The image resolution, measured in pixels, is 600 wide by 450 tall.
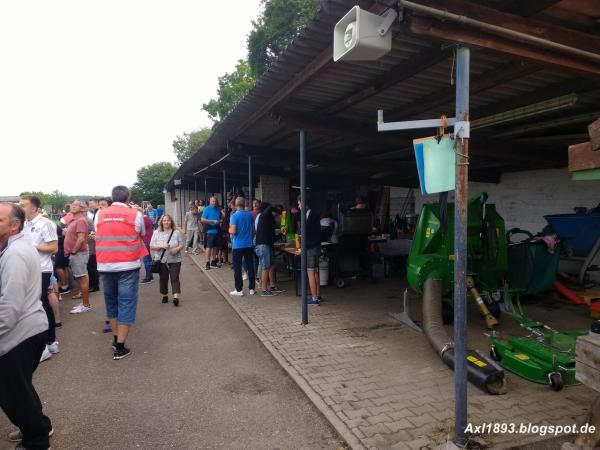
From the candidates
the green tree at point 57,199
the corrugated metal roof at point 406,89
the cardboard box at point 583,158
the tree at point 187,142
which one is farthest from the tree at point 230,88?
the green tree at point 57,199

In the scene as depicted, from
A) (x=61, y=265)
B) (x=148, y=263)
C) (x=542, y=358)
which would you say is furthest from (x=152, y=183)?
(x=542, y=358)

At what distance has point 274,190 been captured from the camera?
1330 cm

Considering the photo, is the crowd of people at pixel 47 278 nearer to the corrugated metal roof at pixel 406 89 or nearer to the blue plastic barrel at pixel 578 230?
the corrugated metal roof at pixel 406 89

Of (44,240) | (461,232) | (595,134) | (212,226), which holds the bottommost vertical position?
(212,226)

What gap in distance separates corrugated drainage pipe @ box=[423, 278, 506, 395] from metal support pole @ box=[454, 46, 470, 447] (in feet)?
2.78

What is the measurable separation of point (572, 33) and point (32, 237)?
5.81 metres

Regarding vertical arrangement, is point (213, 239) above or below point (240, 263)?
above

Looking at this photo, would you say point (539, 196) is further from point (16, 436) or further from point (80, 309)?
point (16, 436)

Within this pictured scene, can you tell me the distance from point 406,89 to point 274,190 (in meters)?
8.84

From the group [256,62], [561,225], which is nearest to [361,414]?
[561,225]

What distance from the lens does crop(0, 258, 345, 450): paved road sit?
3.14 m

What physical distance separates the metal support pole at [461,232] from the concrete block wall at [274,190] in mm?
10428

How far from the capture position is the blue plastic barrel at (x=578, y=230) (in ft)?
21.2

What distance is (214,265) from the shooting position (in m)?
11.3
